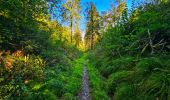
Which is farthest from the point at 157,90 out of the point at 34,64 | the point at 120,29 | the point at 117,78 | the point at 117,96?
the point at 120,29

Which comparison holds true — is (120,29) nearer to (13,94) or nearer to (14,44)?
(14,44)

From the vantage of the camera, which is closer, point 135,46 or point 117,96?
point 117,96

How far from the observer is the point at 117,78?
41.8 feet

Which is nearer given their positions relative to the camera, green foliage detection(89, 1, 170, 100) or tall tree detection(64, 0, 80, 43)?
green foliage detection(89, 1, 170, 100)

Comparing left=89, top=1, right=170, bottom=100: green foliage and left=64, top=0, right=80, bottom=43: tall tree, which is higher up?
left=64, top=0, right=80, bottom=43: tall tree

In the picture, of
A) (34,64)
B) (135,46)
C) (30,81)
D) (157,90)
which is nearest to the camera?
(157,90)

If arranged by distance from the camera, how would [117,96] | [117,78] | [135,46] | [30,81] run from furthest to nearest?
[135,46] → [117,78] → [30,81] → [117,96]

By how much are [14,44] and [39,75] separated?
3.12 meters

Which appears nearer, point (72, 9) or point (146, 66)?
point (146, 66)

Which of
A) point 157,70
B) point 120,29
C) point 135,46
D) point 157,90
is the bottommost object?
point 157,90

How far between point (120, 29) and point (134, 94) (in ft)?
41.1

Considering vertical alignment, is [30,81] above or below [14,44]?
below

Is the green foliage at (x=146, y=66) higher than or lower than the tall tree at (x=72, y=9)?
lower

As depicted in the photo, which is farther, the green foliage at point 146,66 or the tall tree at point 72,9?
the tall tree at point 72,9
